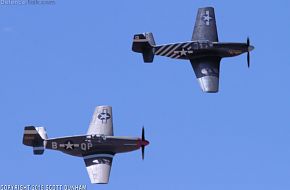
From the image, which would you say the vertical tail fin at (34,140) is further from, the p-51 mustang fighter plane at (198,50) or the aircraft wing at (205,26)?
the aircraft wing at (205,26)

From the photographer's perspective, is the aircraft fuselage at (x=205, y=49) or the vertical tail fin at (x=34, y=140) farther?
the aircraft fuselage at (x=205, y=49)

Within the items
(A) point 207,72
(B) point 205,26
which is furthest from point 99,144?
(B) point 205,26

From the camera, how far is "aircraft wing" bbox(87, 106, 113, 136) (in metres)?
78.2

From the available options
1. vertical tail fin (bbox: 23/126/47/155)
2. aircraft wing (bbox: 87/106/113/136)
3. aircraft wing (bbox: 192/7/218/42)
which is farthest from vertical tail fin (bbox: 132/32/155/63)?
Result: vertical tail fin (bbox: 23/126/47/155)

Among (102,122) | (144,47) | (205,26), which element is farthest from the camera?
(205,26)

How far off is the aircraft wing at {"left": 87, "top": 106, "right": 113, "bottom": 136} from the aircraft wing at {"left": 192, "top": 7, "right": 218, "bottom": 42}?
36.7 ft

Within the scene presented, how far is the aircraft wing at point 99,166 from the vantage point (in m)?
74.2

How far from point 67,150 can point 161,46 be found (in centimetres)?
1334

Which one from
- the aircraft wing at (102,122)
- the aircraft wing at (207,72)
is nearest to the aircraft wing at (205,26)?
the aircraft wing at (207,72)

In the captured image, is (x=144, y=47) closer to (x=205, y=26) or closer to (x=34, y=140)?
(x=205, y=26)

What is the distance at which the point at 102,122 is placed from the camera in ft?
259

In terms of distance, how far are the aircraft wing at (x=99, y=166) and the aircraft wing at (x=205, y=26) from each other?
15.0 meters

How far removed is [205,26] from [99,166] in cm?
1773

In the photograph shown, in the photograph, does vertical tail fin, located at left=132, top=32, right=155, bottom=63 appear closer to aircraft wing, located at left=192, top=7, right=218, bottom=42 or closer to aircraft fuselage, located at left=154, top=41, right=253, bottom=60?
aircraft fuselage, located at left=154, top=41, right=253, bottom=60
